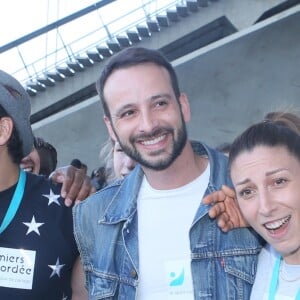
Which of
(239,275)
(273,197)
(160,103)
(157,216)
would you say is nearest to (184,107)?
(160,103)

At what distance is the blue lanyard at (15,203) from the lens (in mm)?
1930

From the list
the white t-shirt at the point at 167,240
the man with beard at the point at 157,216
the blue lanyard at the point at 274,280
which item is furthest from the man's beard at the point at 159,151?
the blue lanyard at the point at 274,280

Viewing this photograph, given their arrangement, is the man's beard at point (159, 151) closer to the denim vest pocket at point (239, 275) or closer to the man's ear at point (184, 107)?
the man's ear at point (184, 107)

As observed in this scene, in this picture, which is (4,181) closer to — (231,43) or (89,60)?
(231,43)

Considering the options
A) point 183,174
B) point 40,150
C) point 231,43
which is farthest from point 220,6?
point 183,174

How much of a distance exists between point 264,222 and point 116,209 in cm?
63

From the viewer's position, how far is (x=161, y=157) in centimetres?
191

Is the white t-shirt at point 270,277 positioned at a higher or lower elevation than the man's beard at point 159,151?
lower

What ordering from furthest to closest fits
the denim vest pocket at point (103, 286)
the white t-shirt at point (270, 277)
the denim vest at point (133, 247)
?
1. the denim vest pocket at point (103, 286)
2. the denim vest at point (133, 247)
3. the white t-shirt at point (270, 277)

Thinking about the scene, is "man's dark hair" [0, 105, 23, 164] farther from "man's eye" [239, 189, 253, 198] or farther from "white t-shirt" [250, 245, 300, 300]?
"white t-shirt" [250, 245, 300, 300]

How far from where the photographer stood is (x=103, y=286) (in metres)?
1.98

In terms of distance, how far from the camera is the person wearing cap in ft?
6.23

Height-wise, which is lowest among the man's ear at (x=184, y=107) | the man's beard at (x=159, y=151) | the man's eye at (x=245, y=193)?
the man's eye at (x=245, y=193)

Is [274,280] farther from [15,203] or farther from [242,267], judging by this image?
[15,203]
